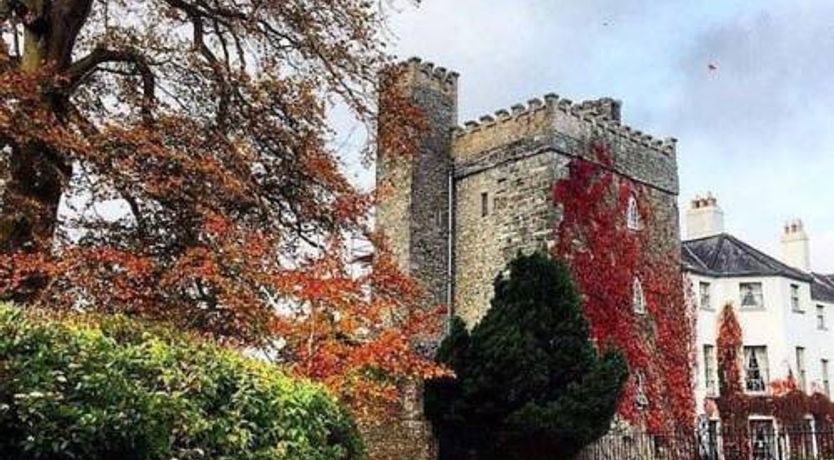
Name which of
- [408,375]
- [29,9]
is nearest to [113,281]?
[29,9]

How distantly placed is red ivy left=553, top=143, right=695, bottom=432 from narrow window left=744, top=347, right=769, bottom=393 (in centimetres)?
562

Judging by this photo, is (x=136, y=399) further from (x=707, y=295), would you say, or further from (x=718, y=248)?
(x=718, y=248)

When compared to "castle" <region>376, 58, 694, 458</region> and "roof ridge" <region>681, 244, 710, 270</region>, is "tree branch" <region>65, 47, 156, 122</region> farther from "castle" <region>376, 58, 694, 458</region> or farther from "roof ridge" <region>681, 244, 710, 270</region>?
"roof ridge" <region>681, 244, 710, 270</region>

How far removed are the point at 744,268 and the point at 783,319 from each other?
2303 mm

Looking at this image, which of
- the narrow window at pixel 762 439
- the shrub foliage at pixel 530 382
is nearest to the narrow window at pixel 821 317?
the narrow window at pixel 762 439

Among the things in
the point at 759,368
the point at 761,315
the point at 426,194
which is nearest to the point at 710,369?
the point at 759,368

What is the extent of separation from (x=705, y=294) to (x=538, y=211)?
1129cm

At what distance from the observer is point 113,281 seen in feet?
40.8

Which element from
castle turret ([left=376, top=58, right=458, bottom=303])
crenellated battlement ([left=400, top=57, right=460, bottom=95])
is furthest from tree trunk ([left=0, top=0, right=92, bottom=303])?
crenellated battlement ([left=400, top=57, right=460, bottom=95])

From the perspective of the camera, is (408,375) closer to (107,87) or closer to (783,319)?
(107,87)

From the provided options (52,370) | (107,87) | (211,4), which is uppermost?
(211,4)

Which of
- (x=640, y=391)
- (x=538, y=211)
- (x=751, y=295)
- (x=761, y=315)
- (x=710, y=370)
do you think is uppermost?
(x=538, y=211)

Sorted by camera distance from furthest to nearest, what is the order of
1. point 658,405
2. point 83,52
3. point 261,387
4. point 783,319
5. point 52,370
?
point 783,319 → point 658,405 → point 83,52 → point 261,387 → point 52,370

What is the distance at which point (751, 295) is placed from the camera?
118 feet
